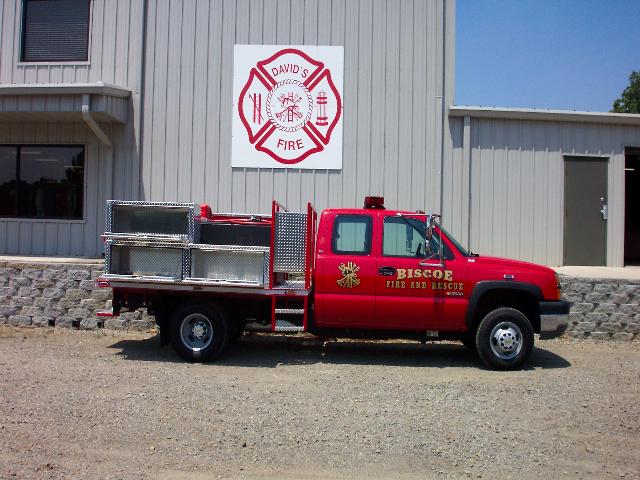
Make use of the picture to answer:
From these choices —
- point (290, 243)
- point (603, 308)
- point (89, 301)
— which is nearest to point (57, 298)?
point (89, 301)

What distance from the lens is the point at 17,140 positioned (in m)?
12.3

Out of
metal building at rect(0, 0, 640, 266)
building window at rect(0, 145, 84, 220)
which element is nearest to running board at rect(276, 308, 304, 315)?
metal building at rect(0, 0, 640, 266)

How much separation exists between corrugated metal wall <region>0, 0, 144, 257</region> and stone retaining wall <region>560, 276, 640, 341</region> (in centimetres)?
879

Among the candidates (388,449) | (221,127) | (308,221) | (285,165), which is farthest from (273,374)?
(221,127)

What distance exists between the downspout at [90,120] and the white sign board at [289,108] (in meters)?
2.62

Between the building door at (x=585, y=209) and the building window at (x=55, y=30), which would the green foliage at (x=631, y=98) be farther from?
the building window at (x=55, y=30)

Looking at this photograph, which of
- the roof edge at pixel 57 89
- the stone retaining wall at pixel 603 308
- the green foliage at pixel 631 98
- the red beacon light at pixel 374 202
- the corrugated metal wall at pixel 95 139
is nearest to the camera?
the red beacon light at pixel 374 202

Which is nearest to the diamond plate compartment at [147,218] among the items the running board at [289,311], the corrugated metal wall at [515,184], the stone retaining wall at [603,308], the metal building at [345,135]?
the running board at [289,311]

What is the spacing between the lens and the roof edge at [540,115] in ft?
38.4

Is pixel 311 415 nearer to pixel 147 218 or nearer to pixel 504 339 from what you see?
pixel 504 339

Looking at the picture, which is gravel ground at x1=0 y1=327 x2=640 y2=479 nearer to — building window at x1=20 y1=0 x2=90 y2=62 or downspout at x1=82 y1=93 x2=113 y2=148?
downspout at x1=82 y1=93 x2=113 y2=148

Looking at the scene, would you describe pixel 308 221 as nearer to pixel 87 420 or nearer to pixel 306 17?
pixel 87 420

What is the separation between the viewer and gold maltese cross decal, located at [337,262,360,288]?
25.6 ft

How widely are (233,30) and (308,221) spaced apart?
235 inches
